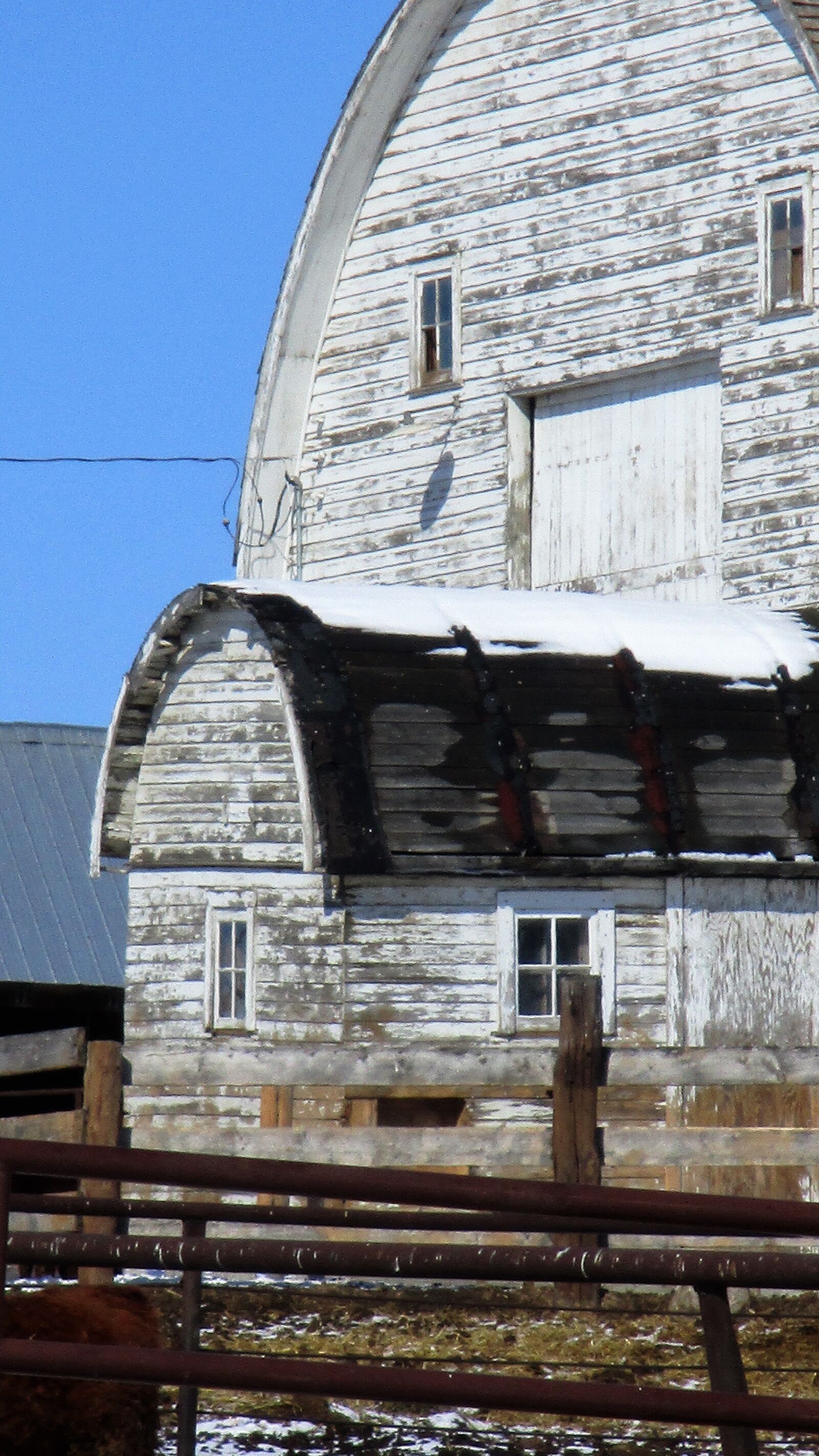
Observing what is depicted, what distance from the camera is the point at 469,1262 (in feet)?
16.9

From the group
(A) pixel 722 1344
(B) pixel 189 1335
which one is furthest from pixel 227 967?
(A) pixel 722 1344

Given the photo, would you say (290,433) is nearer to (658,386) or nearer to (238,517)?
(238,517)

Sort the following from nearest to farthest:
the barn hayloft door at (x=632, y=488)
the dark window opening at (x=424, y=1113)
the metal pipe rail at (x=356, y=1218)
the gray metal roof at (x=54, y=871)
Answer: the metal pipe rail at (x=356, y=1218)
the dark window opening at (x=424, y=1113)
the barn hayloft door at (x=632, y=488)
the gray metal roof at (x=54, y=871)

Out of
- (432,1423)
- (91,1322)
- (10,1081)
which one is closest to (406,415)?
(10,1081)

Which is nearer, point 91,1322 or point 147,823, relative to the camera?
point 91,1322

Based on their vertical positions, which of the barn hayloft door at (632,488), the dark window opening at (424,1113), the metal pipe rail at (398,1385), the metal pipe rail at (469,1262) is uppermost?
the barn hayloft door at (632,488)

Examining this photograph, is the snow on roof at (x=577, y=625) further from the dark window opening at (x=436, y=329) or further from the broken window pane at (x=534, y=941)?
the dark window opening at (x=436, y=329)

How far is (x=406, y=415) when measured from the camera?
68.3ft

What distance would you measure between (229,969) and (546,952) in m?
2.38

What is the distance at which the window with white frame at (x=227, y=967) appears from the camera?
1588 cm

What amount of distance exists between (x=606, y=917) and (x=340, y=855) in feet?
6.43

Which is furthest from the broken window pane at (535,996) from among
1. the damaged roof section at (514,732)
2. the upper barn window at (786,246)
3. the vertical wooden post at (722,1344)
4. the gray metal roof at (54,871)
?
the vertical wooden post at (722,1344)

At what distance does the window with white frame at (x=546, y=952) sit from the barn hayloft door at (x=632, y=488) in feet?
14.7

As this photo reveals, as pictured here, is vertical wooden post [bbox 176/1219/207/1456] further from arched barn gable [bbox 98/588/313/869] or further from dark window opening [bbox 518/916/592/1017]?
arched barn gable [bbox 98/588/313/869]
